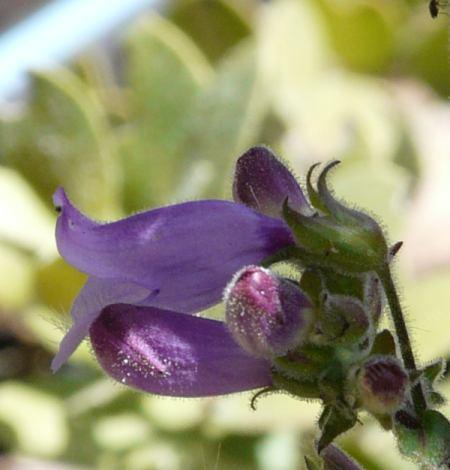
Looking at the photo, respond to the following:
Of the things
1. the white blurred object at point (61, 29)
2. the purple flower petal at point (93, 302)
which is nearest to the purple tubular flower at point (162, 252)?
the purple flower petal at point (93, 302)

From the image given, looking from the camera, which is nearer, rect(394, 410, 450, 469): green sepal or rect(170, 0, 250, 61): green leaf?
rect(394, 410, 450, 469): green sepal

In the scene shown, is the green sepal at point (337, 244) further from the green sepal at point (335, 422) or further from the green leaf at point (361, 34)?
the green leaf at point (361, 34)

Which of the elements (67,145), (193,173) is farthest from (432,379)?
(67,145)

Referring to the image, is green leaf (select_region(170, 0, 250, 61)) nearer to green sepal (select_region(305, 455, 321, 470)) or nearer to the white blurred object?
the white blurred object

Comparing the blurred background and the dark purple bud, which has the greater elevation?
the dark purple bud

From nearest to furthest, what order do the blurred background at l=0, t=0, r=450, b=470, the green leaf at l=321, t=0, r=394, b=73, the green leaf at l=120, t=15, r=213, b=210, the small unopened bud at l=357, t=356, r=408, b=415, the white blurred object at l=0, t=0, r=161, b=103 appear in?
the small unopened bud at l=357, t=356, r=408, b=415 < the blurred background at l=0, t=0, r=450, b=470 < the green leaf at l=120, t=15, r=213, b=210 < the green leaf at l=321, t=0, r=394, b=73 < the white blurred object at l=0, t=0, r=161, b=103

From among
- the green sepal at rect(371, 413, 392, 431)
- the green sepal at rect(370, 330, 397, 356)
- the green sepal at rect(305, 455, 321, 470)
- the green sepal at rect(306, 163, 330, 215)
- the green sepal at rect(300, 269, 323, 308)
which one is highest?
the green sepal at rect(306, 163, 330, 215)

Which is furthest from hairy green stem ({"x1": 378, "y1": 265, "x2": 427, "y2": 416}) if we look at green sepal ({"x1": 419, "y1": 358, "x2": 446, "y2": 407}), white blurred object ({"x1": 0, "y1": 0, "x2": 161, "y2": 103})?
white blurred object ({"x1": 0, "y1": 0, "x2": 161, "y2": 103})
